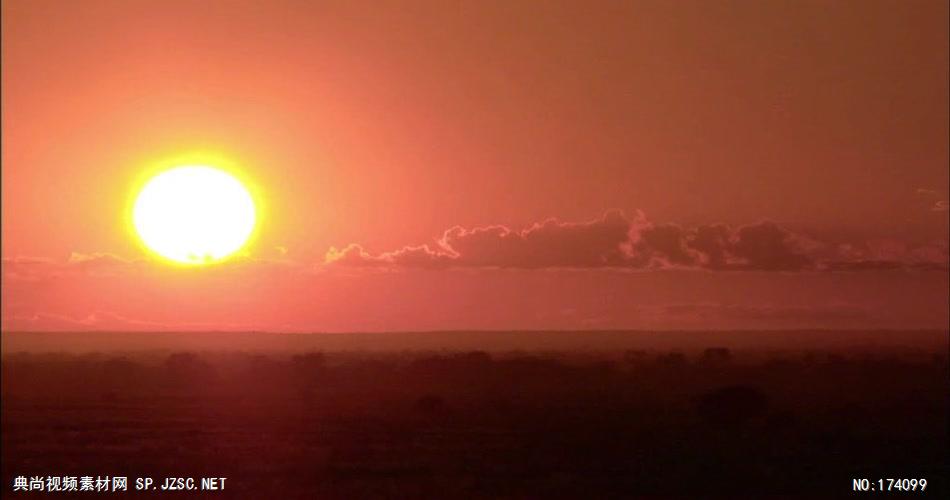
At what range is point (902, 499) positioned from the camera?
18.0 ft

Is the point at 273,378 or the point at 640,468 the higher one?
the point at 273,378

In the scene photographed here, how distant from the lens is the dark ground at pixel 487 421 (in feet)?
18.1

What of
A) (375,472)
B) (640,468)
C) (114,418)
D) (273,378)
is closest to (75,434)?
(114,418)

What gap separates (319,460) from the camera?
5.57m

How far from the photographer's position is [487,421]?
581cm

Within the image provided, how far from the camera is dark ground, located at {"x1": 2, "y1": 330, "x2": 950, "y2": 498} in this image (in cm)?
550

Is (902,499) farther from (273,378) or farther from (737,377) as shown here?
(273,378)

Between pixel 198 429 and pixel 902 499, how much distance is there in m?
4.57

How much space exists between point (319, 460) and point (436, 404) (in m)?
0.85

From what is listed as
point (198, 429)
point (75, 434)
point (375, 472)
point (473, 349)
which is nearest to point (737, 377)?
point (473, 349)

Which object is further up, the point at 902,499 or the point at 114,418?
the point at 114,418

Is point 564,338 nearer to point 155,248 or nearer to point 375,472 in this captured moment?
point 375,472

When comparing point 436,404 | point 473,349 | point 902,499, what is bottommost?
point 902,499

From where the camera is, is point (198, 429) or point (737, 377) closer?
point (198, 429)
